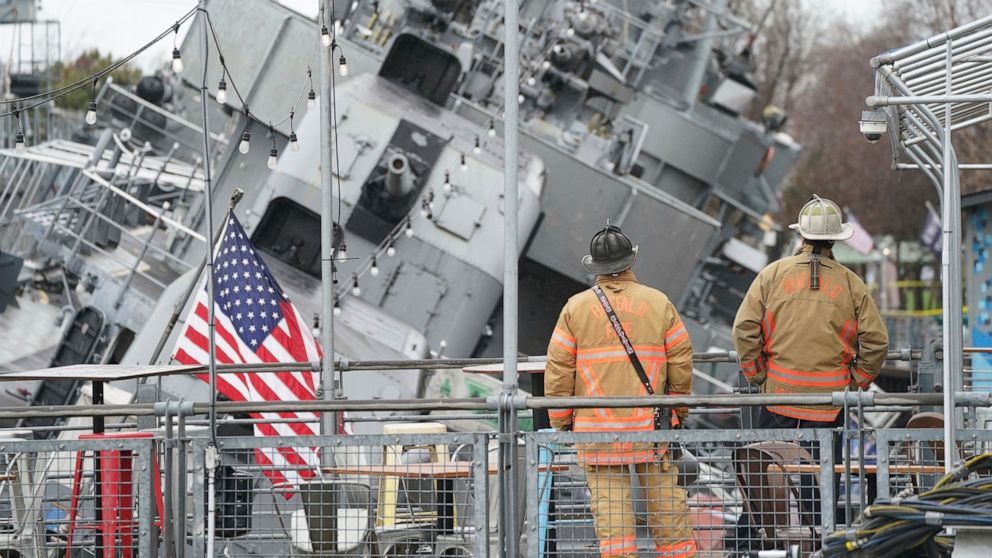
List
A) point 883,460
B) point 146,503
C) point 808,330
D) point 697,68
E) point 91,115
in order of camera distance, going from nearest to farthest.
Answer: point 883,460
point 146,503
point 808,330
point 91,115
point 697,68

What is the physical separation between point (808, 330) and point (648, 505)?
5.13 ft

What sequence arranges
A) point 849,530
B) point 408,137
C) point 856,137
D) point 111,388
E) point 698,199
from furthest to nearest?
point 856,137 → point 698,199 → point 408,137 → point 111,388 → point 849,530

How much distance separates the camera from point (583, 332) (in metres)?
8.94

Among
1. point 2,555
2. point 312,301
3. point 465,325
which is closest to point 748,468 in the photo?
point 2,555

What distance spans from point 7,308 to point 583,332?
18.2 m

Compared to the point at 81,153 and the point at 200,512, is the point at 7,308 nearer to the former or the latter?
the point at 81,153

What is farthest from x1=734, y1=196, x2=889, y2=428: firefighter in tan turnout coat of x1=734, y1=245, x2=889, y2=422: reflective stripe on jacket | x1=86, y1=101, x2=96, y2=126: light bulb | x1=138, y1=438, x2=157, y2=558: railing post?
x1=86, y1=101, x2=96, y2=126: light bulb

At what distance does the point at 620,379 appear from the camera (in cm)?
892

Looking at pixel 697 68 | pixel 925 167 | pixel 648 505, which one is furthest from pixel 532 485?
pixel 697 68

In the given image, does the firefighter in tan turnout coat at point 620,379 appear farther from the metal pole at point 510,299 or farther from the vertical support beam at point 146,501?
the vertical support beam at point 146,501

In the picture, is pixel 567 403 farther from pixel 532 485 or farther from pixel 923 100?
pixel 923 100

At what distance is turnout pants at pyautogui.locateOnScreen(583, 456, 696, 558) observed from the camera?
8.55 metres

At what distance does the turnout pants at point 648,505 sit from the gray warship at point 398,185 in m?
4.66

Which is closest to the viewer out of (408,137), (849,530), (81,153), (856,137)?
(849,530)
